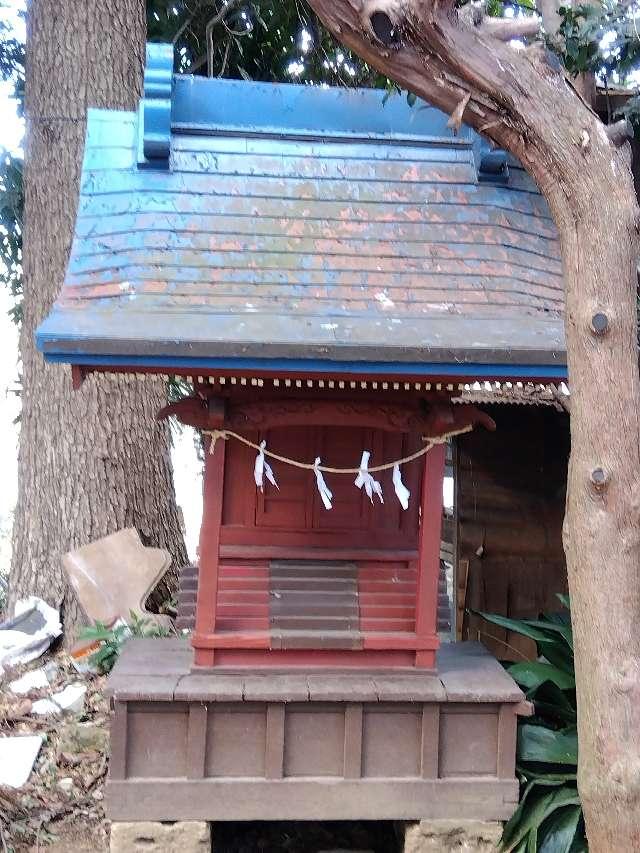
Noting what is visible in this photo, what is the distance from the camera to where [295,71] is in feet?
28.9

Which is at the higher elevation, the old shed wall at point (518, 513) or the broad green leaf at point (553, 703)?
the old shed wall at point (518, 513)

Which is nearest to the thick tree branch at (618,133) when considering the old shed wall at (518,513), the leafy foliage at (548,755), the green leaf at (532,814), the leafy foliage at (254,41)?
the leafy foliage at (548,755)

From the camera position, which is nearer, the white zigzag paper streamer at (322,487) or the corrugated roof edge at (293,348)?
the corrugated roof edge at (293,348)

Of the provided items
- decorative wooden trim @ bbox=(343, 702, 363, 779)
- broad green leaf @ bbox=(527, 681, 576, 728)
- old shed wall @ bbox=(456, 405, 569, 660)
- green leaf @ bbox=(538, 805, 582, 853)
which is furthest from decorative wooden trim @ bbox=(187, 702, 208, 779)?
old shed wall @ bbox=(456, 405, 569, 660)

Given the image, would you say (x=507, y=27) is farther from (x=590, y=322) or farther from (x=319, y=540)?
(x=319, y=540)

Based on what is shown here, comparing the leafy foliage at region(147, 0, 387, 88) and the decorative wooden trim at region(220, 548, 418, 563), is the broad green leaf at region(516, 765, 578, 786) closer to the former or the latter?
the decorative wooden trim at region(220, 548, 418, 563)

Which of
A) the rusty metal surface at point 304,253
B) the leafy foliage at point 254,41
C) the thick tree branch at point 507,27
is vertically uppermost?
the leafy foliage at point 254,41

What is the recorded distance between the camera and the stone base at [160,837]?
12.4 feet

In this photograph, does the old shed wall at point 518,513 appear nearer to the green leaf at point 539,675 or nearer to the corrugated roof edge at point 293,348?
the green leaf at point 539,675

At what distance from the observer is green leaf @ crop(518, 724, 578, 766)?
395cm

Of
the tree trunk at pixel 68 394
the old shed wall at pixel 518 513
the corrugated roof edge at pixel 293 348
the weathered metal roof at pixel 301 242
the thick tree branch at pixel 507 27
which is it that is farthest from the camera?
the old shed wall at pixel 518 513

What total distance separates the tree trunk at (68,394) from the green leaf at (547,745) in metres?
3.59

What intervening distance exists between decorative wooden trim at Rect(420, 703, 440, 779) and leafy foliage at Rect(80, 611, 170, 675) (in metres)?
2.49

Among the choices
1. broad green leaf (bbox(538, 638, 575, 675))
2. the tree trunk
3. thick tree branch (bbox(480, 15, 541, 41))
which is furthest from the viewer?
the tree trunk
